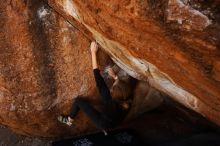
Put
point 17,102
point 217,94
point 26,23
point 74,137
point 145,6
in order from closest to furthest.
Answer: point 145,6
point 217,94
point 26,23
point 17,102
point 74,137

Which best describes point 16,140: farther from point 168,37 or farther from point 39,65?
point 168,37

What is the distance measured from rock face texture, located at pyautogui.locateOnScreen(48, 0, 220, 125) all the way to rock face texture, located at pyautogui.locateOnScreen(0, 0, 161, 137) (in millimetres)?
478

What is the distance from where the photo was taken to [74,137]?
19.5 ft

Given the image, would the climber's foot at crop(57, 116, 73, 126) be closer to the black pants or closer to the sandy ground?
the black pants

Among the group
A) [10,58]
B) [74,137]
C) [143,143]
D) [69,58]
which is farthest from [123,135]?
[10,58]

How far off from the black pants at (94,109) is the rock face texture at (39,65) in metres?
0.11

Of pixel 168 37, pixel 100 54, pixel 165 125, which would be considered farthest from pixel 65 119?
pixel 168 37

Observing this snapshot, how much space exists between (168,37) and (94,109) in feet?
7.91

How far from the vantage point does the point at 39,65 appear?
5.28 metres

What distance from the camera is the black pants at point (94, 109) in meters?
5.12

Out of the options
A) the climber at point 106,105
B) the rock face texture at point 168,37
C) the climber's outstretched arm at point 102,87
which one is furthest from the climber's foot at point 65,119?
the rock face texture at point 168,37

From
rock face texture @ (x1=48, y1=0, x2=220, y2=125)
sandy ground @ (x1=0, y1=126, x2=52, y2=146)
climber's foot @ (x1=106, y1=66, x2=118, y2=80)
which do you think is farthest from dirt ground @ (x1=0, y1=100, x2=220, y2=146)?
rock face texture @ (x1=48, y1=0, x2=220, y2=125)

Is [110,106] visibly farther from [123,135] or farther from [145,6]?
[145,6]

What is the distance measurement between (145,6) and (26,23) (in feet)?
7.38
